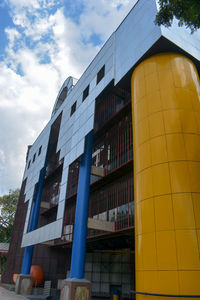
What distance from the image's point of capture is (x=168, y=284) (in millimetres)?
10461

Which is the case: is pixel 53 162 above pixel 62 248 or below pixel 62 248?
above

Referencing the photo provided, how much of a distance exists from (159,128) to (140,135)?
4.73 feet

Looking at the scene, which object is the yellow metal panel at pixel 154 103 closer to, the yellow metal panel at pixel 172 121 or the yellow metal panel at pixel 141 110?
the yellow metal panel at pixel 141 110

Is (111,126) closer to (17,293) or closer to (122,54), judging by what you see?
(122,54)

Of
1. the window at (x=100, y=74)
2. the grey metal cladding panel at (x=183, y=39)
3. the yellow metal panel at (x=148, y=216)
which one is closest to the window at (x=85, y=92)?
the window at (x=100, y=74)

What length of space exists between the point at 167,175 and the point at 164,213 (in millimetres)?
1904

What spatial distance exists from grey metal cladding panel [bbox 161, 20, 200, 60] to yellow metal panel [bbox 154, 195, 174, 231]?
34.2 ft

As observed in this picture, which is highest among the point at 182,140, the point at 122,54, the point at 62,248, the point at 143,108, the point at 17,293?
the point at 122,54

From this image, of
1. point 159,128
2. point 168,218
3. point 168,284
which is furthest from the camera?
point 159,128

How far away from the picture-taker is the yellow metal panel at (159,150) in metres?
12.9

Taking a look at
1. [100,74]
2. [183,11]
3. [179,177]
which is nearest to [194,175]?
[179,177]

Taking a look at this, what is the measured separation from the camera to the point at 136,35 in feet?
60.4

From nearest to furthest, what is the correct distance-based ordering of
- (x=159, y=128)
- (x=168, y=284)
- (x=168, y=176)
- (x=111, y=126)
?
(x=168, y=284) < (x=168, y=176) < (x=159, y=128) < (x=111, y=126)

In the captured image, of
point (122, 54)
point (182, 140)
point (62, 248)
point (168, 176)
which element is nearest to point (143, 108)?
point (182, 140)
